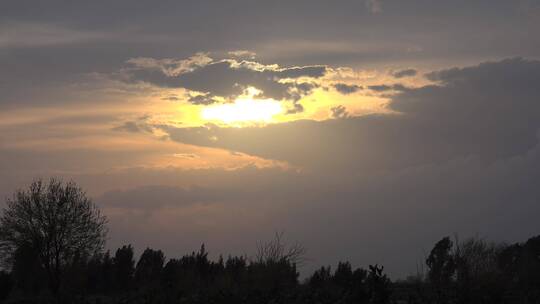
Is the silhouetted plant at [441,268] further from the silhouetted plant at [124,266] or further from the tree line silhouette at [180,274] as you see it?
the silhouetted plant at [124,266]

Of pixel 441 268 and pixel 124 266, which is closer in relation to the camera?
pixel 441 268

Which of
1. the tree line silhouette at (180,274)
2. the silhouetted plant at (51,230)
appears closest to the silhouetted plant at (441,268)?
the tree line silhouette at (180,274)

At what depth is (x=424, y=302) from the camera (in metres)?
26.9

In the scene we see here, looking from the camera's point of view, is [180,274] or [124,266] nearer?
[180,274]

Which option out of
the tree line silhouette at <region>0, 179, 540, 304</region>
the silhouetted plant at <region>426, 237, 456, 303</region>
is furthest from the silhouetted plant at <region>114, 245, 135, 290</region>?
the silhouetted plant at <region>426, 237, 456, 303</region>

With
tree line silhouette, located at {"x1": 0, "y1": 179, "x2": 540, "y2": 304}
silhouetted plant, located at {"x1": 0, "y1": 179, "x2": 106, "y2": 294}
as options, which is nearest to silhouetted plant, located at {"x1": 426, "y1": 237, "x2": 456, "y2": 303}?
tree line silhouette, located at {"x1": 0, "y1": 179, "x2": 540, "y2": 304}

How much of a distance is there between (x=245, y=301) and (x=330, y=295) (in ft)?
12.6

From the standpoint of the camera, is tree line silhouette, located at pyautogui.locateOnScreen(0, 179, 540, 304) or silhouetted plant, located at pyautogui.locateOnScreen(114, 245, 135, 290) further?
silhouetted plant, located at pyautogui.locateOnScreen(114, 245, 135, 290)

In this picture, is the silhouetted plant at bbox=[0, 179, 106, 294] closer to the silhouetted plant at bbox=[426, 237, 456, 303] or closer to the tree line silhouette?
the tree line silhouette

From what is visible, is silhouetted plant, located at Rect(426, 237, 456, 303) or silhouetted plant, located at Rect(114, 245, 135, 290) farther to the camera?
silhouetted plant, located at Rect(114, 245, 135, 290)

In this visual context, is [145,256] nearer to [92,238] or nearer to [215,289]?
[92,238]

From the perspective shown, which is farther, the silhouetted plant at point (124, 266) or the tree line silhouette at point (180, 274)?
the silhouetted plant at point (124, 266)

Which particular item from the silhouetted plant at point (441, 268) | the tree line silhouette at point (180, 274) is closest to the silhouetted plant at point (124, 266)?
the tree line silhouette at point (180, 274)

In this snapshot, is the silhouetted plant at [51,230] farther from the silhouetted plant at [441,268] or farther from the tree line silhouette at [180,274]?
the silhouetted plant at [441,268]
